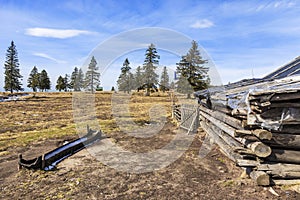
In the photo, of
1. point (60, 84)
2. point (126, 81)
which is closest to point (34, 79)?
point (60, 84)

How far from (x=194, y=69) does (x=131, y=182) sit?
34.3m

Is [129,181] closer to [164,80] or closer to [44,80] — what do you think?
[164,80]

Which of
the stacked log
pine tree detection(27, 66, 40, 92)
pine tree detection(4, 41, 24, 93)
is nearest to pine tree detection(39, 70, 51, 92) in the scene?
pine tree detection(27, 66, 40, 92)

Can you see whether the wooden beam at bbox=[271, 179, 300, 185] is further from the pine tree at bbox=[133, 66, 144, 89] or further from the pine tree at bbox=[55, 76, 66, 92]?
the pine tree at bbox=[55, 76, 66, 92]

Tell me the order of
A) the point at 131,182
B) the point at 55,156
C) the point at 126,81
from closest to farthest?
the point at 131,182 < the point at 55,156 < the point at 126,81

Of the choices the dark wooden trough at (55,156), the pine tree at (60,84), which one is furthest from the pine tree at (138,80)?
the pine tree at (60,84)

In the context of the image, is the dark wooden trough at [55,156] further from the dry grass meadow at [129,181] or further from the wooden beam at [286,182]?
the wooden beam at [286,182]

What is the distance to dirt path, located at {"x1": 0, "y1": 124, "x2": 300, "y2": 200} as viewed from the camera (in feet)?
16.4

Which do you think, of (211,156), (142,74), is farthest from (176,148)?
(142,74)

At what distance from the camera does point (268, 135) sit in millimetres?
4957

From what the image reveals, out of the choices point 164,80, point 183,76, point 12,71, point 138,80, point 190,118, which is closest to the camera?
point 190,118

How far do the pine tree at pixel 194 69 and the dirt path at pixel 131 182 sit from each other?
29.9 m

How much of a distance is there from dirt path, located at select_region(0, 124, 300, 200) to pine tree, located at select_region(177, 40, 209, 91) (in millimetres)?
29938

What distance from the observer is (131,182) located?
5.74 m
